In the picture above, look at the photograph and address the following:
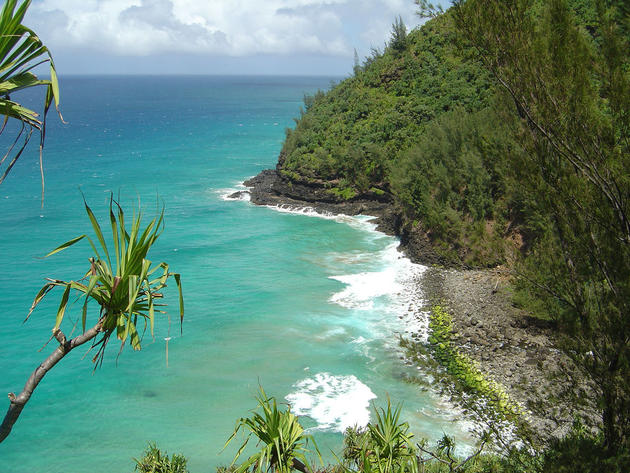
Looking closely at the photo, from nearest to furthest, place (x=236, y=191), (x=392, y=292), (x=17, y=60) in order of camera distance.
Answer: (x=17, y=60), (x=392, y=292), (x=236, y=191)

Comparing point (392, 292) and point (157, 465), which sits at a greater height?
point (157, 465)

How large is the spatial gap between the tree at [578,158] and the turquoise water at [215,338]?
7283 millimetres

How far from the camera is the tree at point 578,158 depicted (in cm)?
800

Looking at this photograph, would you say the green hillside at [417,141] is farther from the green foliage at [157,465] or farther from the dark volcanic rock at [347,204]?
the green foliage at [157,465]

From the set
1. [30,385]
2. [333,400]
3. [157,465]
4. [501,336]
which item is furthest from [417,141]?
[30,385]

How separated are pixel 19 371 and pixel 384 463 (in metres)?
19.3

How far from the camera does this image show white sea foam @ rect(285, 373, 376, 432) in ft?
58.8

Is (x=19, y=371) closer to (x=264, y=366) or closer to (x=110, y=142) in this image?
(x=264, y=366)

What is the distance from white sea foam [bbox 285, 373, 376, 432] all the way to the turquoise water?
6 centimetres

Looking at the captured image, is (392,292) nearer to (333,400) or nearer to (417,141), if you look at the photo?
(333,400)

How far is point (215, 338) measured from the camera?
23.9 meters

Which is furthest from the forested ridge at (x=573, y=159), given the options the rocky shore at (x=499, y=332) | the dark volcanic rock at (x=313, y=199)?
the dark volcanic rock at (x=313, y=199)

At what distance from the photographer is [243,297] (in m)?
28.1

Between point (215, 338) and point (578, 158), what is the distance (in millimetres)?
18908
